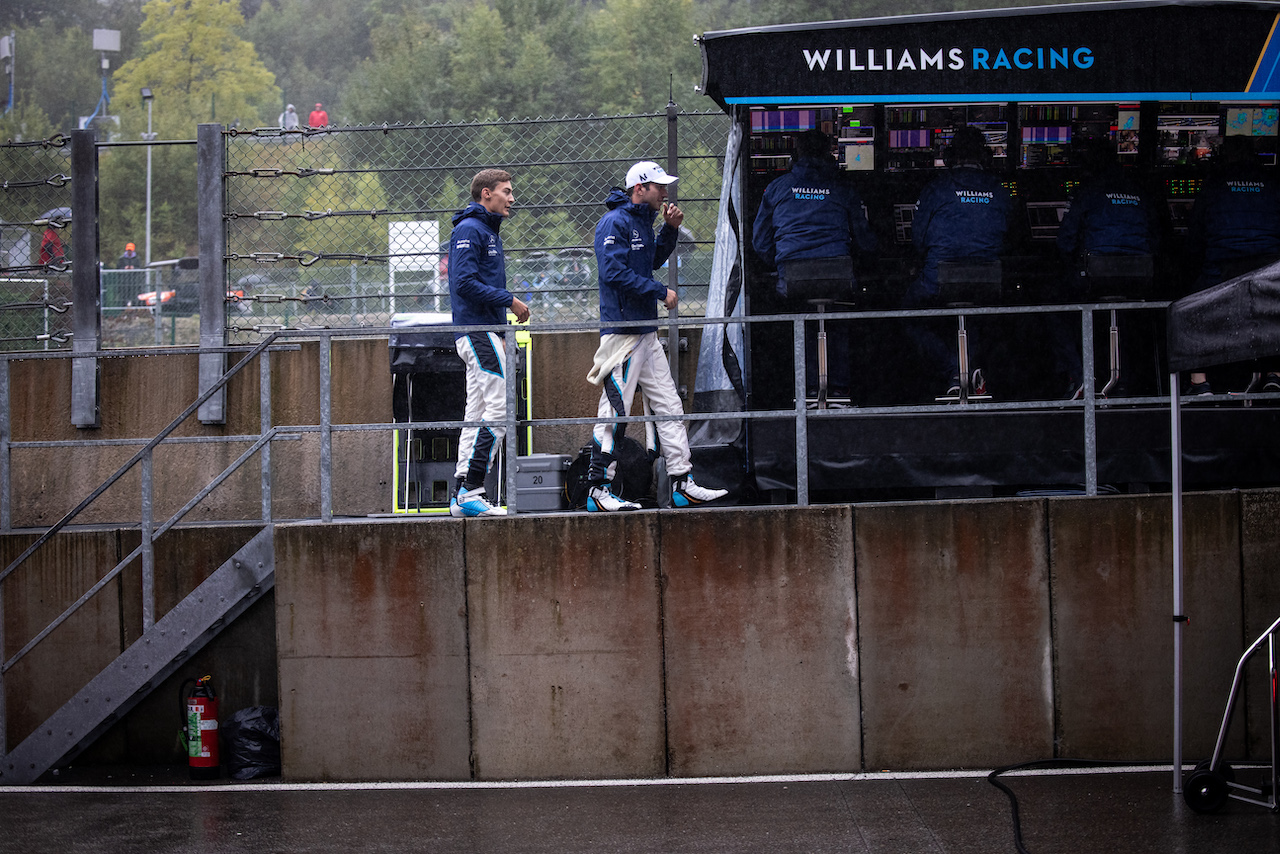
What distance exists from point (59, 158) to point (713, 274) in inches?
195

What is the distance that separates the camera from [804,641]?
6574 mm

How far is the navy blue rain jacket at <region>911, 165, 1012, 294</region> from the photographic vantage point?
293 inches

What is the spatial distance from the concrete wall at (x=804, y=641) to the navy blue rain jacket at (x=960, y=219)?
1738mm

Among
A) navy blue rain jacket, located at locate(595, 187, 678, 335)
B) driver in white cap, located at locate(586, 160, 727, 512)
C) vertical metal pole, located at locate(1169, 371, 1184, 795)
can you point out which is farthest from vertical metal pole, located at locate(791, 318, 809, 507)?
vertical metal pole, located at locate(1169, 371, 1184, 795)

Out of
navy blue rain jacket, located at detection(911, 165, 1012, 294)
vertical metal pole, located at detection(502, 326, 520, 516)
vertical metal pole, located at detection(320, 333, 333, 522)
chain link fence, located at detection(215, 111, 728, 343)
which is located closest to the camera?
vertical metal pole, located at detection(502, 326, 520, 516)

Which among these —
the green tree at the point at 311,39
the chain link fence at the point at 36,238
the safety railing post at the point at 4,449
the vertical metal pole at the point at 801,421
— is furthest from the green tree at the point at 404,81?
the vertical metal pole at the point at 801,421

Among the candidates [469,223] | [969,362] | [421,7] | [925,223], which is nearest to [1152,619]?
[969,362]

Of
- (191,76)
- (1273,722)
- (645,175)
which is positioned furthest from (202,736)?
(191,76)

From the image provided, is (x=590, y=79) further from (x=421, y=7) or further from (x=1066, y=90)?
(x=1066, y=90)

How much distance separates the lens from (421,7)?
90375mm

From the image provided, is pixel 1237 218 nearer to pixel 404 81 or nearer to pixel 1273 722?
pixel 1273 722

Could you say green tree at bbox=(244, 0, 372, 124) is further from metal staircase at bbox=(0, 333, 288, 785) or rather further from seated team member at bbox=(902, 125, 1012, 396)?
seated team member at bbox=(902, 125, 1012, 396)

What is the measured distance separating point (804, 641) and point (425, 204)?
15.5ft

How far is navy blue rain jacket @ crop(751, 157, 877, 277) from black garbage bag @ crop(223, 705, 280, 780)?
4.15 meters
